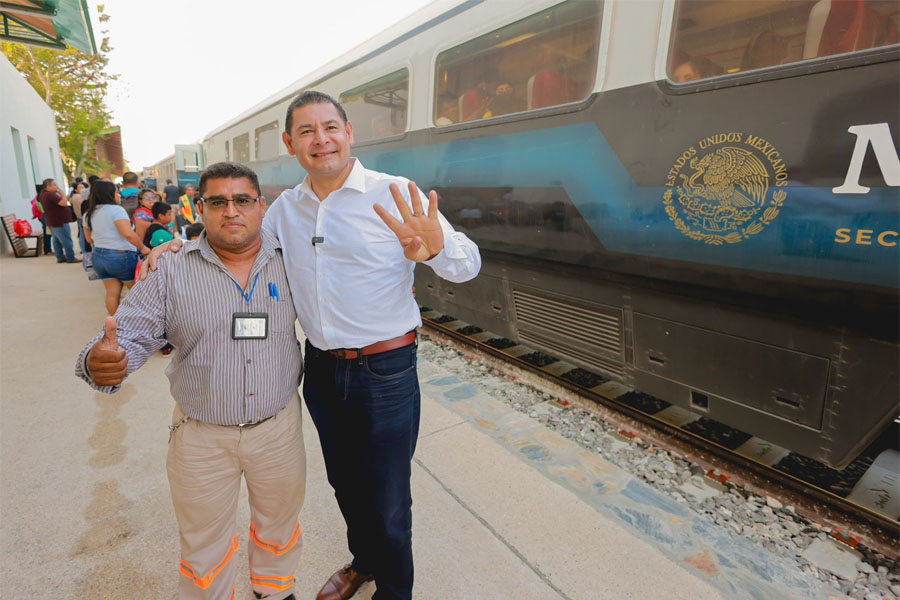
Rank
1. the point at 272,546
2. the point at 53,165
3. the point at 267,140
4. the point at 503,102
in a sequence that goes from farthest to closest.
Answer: the point at 53,165
the point at 267,140
the point at 503,102
the point at 272,546

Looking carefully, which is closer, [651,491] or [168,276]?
[168,276]

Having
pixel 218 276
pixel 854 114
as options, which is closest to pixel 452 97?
pixel 854 114

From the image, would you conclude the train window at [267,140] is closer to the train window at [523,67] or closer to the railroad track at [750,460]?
the train window at [523,67]

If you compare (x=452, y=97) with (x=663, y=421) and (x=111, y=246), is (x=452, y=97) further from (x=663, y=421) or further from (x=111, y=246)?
(x=111, y=246)

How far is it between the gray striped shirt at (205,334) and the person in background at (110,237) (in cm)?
402

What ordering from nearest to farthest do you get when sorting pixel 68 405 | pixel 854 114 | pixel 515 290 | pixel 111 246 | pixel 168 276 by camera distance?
pixel 168 276
pixel 854 114
pixel 68 405
pixel 515 290
pixel 111 246

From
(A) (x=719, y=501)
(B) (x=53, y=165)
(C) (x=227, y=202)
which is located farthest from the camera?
(B) (x=53, y=165)

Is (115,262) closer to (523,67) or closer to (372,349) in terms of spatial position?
(523,67)

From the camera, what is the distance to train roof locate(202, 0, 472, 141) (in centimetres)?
448

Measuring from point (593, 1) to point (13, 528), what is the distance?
4.42 meters

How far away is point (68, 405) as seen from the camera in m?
3.77

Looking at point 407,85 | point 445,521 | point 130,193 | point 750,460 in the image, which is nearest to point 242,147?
point 130,193

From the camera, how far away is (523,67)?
3768 mm

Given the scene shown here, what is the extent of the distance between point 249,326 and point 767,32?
2.87m
